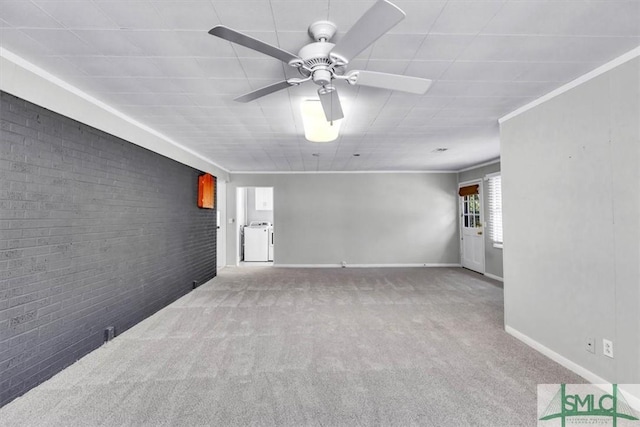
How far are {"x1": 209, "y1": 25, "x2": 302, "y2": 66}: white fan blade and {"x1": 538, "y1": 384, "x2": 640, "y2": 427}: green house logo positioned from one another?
Result: 255 centimetres

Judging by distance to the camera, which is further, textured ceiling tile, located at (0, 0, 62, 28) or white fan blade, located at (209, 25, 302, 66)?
textured ceiling tile, located at (0, 0, 62, 28)

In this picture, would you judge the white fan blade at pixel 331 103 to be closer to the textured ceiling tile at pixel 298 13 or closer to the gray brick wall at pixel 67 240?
the textured ceiling tile at pixel 298 13

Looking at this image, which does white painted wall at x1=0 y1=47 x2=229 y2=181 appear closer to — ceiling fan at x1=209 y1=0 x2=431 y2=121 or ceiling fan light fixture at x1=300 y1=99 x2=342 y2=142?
ceiling fan at x1=209 y1=0 x2=431 y2=121

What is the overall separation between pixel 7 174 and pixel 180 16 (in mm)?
1571

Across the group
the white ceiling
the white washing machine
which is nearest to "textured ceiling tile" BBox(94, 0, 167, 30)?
the white ceiling

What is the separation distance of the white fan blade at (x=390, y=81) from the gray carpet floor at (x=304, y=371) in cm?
201

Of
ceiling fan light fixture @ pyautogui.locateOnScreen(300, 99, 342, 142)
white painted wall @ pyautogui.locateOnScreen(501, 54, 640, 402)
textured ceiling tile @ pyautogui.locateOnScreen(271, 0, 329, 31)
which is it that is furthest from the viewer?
ceiling fan light fixture @ pyautogui.locateOnScreen(300, 99, 342, 142)

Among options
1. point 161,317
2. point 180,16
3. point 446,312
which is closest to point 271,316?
point 161,317

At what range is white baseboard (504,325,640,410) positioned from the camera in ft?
6.22

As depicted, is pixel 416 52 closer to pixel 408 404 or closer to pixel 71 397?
pixel 408 404

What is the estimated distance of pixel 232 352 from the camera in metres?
2.63

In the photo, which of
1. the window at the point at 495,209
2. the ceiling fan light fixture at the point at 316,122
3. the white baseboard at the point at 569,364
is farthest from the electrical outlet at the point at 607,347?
the window at the point at 495,209

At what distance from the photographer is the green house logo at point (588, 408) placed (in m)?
1.81

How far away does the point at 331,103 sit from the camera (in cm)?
207
